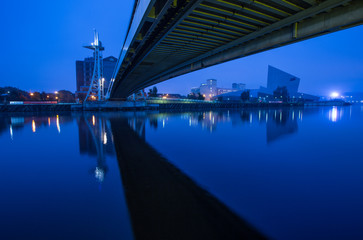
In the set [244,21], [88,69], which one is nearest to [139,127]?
[244,21]

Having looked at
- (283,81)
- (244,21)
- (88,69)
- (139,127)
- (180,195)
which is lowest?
(180,195)

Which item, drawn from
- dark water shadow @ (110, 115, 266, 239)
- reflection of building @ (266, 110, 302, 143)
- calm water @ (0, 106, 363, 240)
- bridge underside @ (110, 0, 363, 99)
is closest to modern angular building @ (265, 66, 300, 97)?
reflection of building @ (266, 110, 302, 143)

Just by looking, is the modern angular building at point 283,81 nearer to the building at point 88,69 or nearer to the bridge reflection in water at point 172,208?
the building at point 88,69

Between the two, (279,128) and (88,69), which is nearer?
(279,128)

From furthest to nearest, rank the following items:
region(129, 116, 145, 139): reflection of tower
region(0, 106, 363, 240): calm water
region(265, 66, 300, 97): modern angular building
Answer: region(265, 66, 300, 97): modern angular building
region(129, 116, 145, 139): reflection of tower
region(0, 106, 363, 240): calm water

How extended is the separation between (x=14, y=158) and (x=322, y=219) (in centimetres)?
1136

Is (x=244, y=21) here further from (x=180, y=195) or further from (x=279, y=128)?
(x=279, y=128)

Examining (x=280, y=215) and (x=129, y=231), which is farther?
(x=280, y=215)

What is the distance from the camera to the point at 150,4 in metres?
5.98

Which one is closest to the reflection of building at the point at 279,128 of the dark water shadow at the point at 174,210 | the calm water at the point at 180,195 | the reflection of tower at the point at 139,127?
the calm water at the point at 180,195

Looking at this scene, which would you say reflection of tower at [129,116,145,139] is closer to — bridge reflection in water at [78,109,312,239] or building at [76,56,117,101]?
bridge reflection in water at [78,109,312,239]

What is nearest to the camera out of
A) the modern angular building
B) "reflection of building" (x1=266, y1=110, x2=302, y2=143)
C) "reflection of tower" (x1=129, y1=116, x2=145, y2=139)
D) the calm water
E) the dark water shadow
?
the dark water shadow

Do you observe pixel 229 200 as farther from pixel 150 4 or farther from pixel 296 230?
pixel 150 4

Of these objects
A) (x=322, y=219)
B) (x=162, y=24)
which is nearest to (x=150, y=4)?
Answer: (x=162, y=24)
